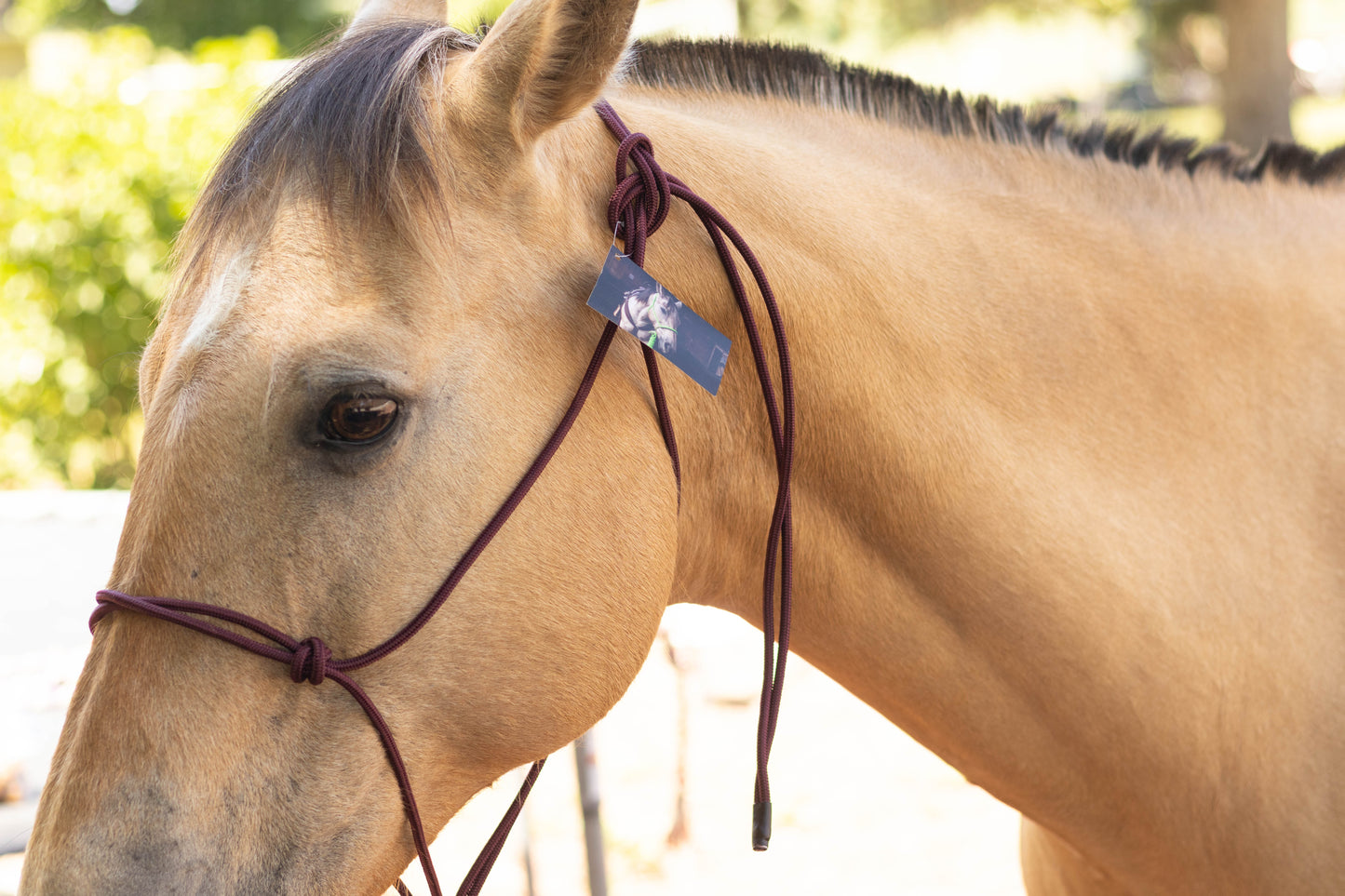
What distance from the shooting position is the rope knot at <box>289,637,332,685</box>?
123 cm

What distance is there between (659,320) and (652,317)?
1 cm

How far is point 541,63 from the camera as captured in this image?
129 cm

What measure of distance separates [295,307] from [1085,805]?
1.40 metres

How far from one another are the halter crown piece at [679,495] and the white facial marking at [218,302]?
0.31 meters

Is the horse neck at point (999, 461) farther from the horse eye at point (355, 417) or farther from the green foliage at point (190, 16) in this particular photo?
the green foliage at point (190, 16)

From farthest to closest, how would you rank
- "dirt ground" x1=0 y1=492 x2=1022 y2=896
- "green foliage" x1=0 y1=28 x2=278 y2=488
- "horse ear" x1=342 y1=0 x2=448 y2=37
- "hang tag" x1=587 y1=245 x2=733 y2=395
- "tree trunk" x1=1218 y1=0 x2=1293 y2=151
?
"tree trunk" x1=1218 y1=0 x2=1293 y2=151
"green foliage" x1=0 y1=28 x2=278 y2=488
"dirt ground" x1=0 y1=492 x2=1022 y2=896
"horse ear" x1=342 y1=0 x2=448 y2=37
"hang tag" x1=587 y1=245 x2=733 y2=395

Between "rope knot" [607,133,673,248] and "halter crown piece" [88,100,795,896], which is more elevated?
"rope knot" [607,133,673,248]

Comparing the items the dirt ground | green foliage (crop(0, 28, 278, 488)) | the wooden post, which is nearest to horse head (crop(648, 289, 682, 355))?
the wooden post

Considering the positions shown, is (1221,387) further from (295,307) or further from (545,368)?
(295,307)

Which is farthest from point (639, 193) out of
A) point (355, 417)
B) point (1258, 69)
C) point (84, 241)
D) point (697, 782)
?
point (1258, 69)

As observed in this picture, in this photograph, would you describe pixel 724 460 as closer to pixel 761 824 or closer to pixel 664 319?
pixel 664 319

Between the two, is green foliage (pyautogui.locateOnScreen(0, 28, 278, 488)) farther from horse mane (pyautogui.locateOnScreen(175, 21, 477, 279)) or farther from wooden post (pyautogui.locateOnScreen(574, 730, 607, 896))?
horse mane (pyautogui.locateOnScreen(175, 21, 477, 279))

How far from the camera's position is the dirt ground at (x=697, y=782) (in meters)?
3.85

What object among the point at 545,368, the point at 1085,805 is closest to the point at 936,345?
the point at 545,368
